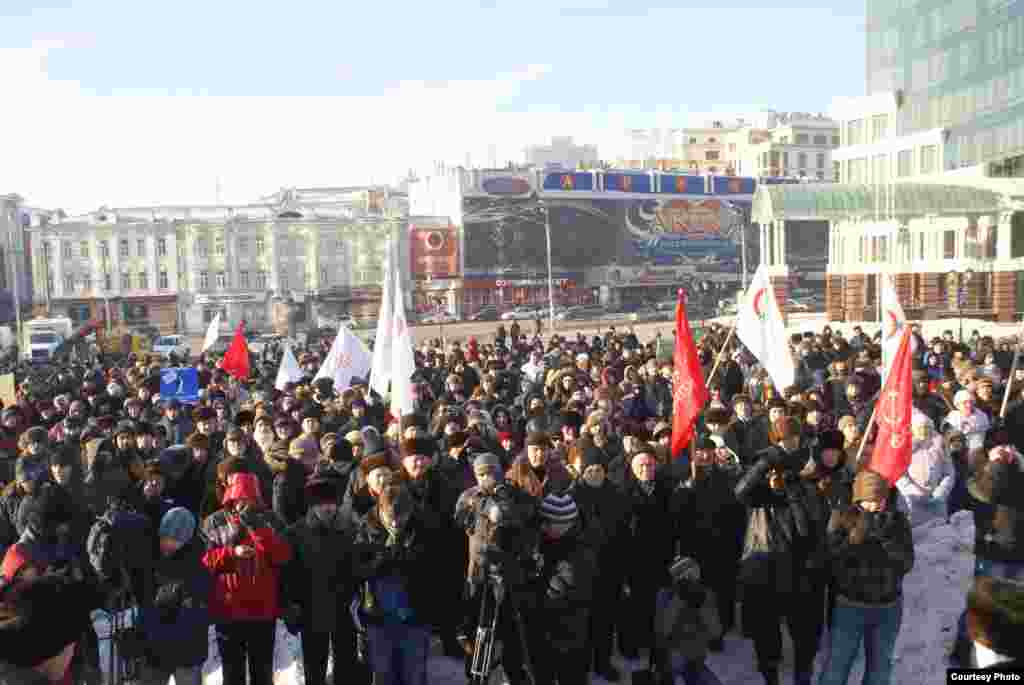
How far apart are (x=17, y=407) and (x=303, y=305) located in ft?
190

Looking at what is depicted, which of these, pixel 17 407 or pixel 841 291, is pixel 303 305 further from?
pixel 17 407

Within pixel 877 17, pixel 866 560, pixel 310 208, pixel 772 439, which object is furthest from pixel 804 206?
pixel 310 208

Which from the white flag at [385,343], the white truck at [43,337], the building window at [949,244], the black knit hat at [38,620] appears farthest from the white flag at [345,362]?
the building window at [949,244]

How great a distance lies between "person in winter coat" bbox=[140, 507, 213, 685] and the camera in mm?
5000

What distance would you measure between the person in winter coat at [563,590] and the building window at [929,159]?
4242 centimetres

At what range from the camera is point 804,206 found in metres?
38.2

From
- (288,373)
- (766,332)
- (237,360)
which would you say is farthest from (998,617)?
(237,360)

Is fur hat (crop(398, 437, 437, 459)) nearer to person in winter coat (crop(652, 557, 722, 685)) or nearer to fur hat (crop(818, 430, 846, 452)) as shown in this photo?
person in winter coat (crop(652, 557, 722, 685))

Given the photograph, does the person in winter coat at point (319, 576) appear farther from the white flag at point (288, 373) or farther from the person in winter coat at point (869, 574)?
the white flag at point (288, 373)

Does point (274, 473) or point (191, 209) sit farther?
point (191, 209)

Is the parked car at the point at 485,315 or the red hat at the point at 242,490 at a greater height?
the red hat at the point at 242,490

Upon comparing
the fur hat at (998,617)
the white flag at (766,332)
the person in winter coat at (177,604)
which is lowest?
the person in winter coat at (177,604)

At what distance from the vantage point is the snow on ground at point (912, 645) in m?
6.09

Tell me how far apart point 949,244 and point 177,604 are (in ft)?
131
